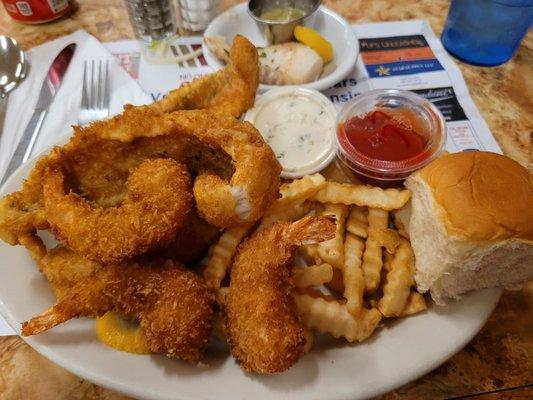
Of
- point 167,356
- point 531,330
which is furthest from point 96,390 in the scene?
point 531,330

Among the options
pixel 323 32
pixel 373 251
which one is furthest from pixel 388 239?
pixel 323 32

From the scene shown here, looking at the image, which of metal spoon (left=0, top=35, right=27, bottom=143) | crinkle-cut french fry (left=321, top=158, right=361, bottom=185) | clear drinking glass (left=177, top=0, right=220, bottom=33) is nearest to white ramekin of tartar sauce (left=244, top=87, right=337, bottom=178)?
crinkle-cut french fry (left=321, top=158, right=361, bottom=185)

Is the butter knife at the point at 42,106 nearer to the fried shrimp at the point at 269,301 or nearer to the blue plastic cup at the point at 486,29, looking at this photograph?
the fried shrimp at the point at 269,301

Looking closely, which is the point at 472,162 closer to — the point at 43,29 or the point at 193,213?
the point at 193,213

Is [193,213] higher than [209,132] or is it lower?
lower

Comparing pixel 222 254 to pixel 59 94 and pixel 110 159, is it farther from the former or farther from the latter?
pixel 59 94

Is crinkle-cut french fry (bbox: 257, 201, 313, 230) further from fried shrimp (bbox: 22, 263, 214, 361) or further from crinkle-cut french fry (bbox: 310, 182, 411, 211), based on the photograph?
fried shrimp (bbox: 22, 263, 214, 361)
